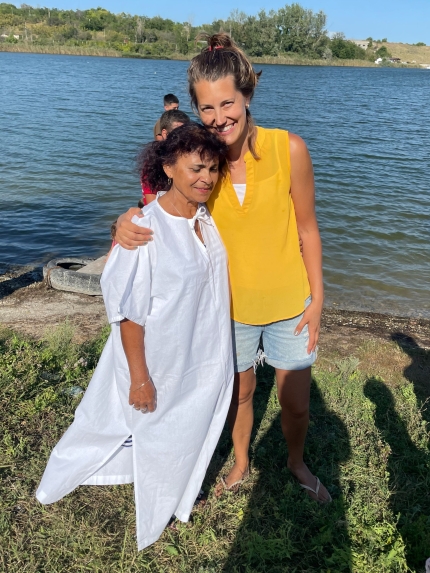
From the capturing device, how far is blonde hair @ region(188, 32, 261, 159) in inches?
85.7

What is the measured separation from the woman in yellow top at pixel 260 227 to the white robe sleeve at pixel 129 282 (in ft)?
0.18

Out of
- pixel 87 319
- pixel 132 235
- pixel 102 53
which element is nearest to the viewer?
pixel 132 235

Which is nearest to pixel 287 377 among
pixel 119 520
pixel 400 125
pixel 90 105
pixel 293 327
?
pixel 293 327

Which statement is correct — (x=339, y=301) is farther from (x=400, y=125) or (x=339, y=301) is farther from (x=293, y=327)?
(x=400, y=125)

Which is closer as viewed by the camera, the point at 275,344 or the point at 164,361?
the point at 164,361

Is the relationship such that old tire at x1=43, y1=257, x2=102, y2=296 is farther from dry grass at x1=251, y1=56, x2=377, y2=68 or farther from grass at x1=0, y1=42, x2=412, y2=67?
grass at x1=0, y1=42, x2=412, y2=67

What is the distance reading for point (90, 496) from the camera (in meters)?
2.90

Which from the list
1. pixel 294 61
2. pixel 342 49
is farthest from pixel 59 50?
pixel 342 49

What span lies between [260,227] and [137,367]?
0.84m

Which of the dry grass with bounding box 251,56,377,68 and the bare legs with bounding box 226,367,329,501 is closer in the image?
the bare legs with bounding box 226,367,329,501

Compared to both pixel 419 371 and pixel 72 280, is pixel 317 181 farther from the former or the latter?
pixel 419 371

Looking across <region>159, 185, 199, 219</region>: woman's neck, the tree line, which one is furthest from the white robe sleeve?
the tree line

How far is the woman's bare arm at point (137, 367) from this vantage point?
2.23m

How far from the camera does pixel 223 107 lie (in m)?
2.21
